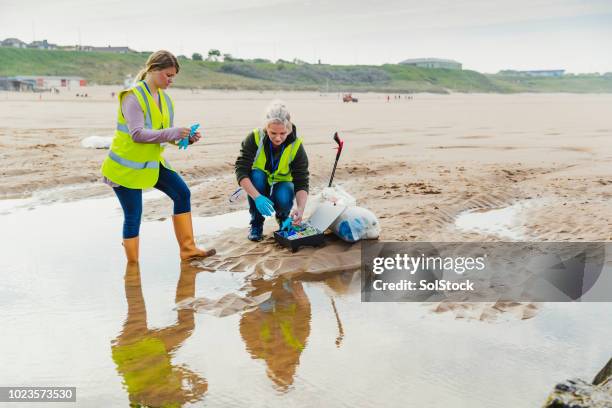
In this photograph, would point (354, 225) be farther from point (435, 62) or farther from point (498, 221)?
point (435, 62)

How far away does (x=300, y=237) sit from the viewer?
5434mm

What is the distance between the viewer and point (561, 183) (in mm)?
8781

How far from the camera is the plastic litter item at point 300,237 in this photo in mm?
5426

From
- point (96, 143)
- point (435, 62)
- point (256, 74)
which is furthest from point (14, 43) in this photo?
point (96, 143)

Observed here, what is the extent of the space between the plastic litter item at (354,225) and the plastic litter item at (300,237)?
0.64 ft

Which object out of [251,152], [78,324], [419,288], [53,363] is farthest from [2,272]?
[419,288]

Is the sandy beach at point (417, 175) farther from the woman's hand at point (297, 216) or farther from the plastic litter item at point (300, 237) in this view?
the woman's hand at point (297, 216)

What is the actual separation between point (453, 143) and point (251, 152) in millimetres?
10168

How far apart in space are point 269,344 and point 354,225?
222cm

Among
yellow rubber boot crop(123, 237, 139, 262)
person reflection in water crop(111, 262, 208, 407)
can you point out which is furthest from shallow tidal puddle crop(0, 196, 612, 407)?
yellow rubber boot crop(123, 237, 139, 262)

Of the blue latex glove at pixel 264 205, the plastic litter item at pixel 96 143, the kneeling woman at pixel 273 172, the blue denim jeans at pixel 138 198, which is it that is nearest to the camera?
the blue denim jeans at pixel 138 198

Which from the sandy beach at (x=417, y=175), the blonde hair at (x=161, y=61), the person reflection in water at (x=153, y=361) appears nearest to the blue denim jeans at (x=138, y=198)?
the person reflection in water at (x=153, y=361)

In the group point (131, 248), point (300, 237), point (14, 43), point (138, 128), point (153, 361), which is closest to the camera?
point (153, 361)

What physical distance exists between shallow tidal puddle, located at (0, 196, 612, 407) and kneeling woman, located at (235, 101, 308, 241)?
85 centimetres
